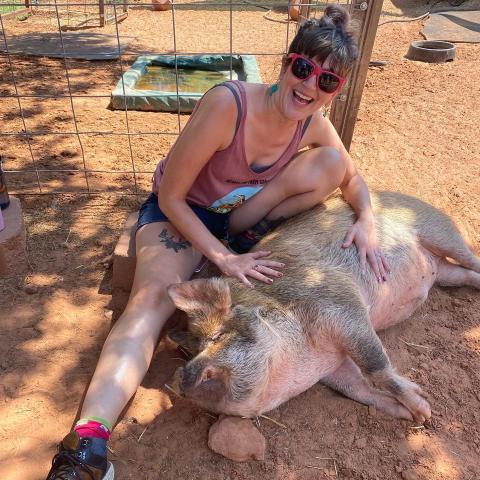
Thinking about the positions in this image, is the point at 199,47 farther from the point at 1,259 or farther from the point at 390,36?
the point at 1,259

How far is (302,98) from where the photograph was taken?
7.80ft

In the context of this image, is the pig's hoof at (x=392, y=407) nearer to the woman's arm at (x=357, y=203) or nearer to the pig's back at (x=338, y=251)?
the pig's back at (x=338, y=251)

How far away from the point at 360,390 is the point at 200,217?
1.28 m

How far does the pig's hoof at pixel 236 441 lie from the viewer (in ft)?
7.18

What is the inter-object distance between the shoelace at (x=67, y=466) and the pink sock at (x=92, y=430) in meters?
0.09

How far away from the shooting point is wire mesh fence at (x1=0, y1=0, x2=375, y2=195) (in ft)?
13.5

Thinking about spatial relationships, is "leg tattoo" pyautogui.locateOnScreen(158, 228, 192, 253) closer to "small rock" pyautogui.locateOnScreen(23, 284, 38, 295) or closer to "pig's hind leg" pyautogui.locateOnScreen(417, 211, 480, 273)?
"small rock" pyautogui.locateOnScreen(23, 284, 38, 295)

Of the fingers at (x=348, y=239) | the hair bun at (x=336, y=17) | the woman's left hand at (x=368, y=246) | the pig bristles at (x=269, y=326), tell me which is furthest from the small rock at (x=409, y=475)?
the hair bun at (x=336, y=17)

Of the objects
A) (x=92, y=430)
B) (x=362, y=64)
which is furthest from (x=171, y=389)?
(x=362, y=64)

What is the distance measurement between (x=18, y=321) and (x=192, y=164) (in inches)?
51.7

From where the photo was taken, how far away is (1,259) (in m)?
3.04

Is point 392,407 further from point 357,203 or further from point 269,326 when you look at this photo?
point 357,203

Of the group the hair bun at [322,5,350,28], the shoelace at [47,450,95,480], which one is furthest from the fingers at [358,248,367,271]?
the shoelace at [47,450,95,480]

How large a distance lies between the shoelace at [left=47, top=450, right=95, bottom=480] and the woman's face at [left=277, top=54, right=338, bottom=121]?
174 centimetres
